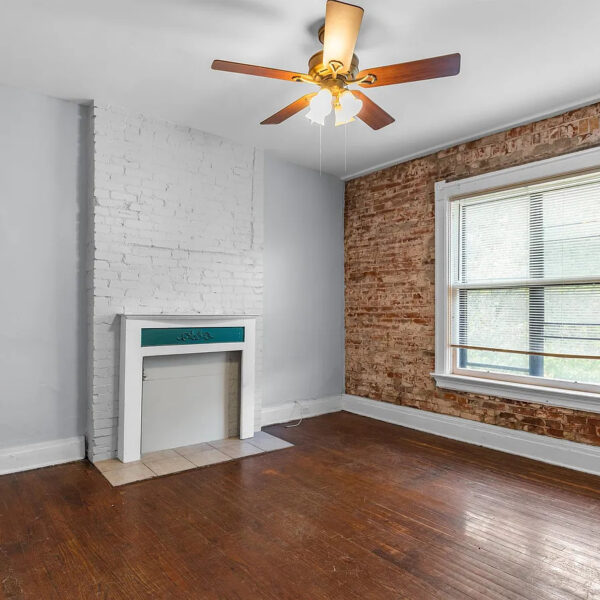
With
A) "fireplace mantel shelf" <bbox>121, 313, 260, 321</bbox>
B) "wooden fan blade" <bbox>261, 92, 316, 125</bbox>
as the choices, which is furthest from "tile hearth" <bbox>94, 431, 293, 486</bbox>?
"wooden fan blade" <bbox>261, 92, 316, 125</bbox>

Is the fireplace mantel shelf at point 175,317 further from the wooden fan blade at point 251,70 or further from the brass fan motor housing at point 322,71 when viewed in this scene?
the brass fan motor housing at point 322,71

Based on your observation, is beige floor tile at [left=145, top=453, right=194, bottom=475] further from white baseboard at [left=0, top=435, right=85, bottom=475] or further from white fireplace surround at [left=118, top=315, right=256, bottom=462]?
white baseboard at [left=0, top=435, right=85, bottom=475]

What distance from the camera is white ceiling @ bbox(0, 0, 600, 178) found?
8.25 ft

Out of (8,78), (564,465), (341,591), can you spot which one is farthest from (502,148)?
(8,78)


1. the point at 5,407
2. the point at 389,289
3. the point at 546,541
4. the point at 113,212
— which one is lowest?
the point at 546,541

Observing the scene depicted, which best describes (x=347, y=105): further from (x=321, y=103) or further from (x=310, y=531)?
(x=310, y=531)

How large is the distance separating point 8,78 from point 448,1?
302 centimetres

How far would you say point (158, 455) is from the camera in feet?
12.4

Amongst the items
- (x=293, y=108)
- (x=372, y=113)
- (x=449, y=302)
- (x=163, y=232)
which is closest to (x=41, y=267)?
(x=163, y=232)

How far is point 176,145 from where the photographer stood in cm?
411

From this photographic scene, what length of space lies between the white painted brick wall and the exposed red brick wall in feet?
4.46

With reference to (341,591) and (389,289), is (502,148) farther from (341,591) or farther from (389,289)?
(341,591)

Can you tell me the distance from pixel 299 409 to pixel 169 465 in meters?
1.88

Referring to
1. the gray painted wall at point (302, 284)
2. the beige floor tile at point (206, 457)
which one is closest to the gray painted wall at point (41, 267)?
the beige floor tile at point (206, 457)
